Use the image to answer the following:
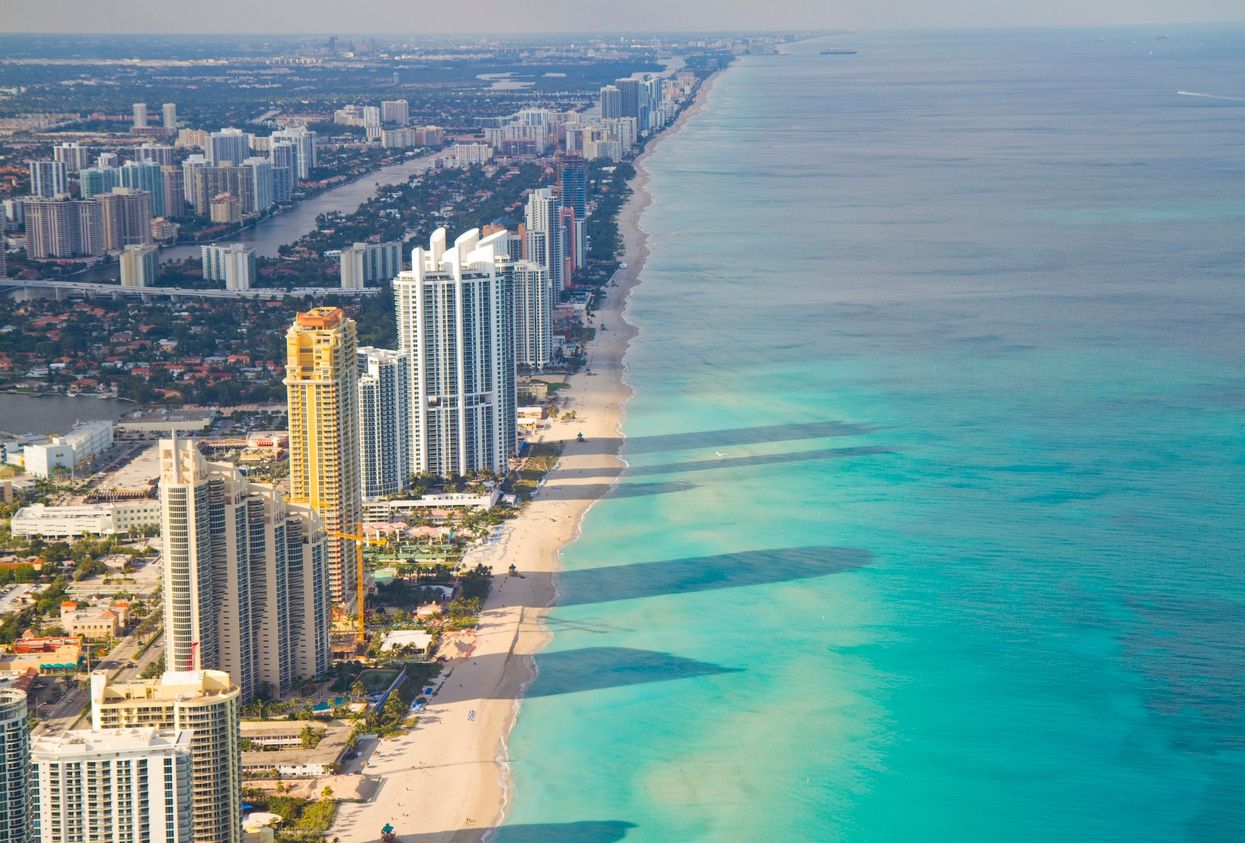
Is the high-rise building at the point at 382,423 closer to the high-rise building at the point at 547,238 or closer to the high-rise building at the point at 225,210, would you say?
the high-rise building at the point at 547,238

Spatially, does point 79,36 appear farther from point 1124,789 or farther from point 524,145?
point 1124,789

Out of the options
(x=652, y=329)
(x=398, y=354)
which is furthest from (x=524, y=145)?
(x=398, y=354)

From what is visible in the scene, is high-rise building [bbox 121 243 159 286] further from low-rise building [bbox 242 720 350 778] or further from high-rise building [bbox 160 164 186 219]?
low-rise building [bbox 242 720 350 778]

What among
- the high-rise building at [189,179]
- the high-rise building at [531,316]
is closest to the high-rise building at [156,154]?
the high-rise building at [189,179]

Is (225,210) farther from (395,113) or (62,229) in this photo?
(395,113)

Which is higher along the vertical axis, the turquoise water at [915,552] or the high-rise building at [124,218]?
the high-rise building at [124,218]

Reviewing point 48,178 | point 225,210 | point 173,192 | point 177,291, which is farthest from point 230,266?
point 48,178

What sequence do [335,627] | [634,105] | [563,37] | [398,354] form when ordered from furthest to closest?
[563,37], [634,105], [398,354], [335,627]
